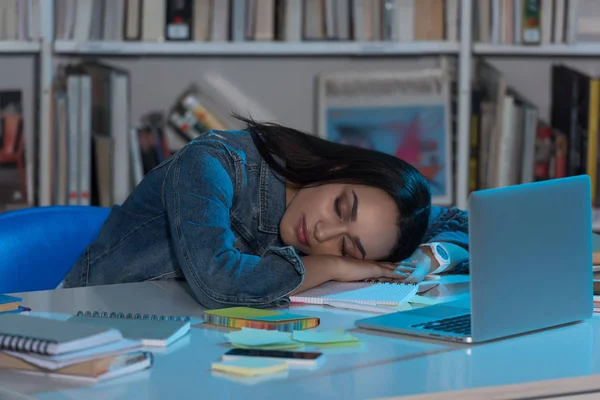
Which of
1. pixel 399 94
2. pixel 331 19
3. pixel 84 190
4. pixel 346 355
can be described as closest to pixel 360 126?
pixel 399 94

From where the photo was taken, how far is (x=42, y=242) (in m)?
1.77

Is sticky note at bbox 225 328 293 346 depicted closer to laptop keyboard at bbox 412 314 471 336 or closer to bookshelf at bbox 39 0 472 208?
laptop keyboard at bbox 412 314 471 336

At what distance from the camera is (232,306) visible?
1.34 meters

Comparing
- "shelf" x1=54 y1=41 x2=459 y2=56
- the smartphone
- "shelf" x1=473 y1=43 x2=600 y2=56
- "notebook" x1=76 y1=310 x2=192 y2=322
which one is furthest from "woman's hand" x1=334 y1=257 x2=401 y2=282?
"shelf" x1=473 y1=43 x2=600 y2=56

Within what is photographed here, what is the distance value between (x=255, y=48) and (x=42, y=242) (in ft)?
3.35

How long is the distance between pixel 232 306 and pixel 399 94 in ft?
5.00

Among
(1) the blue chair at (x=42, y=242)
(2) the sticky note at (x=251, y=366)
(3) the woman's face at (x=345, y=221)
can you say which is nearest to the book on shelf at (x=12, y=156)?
(1) the blue chair at (x=42, y=242)

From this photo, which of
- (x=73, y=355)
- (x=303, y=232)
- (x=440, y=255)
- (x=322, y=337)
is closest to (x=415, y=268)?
(x=440, y=255)

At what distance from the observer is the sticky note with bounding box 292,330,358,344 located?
111 cm

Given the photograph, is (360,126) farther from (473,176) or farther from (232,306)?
(232,306)

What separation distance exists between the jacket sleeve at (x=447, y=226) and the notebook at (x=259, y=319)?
56cm

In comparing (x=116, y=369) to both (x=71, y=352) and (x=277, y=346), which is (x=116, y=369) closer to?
(x=71, y=352)

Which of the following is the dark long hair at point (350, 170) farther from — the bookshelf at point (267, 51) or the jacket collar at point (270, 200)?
the bookshelf at point (267, 51)

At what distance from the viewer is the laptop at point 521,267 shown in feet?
3.63
